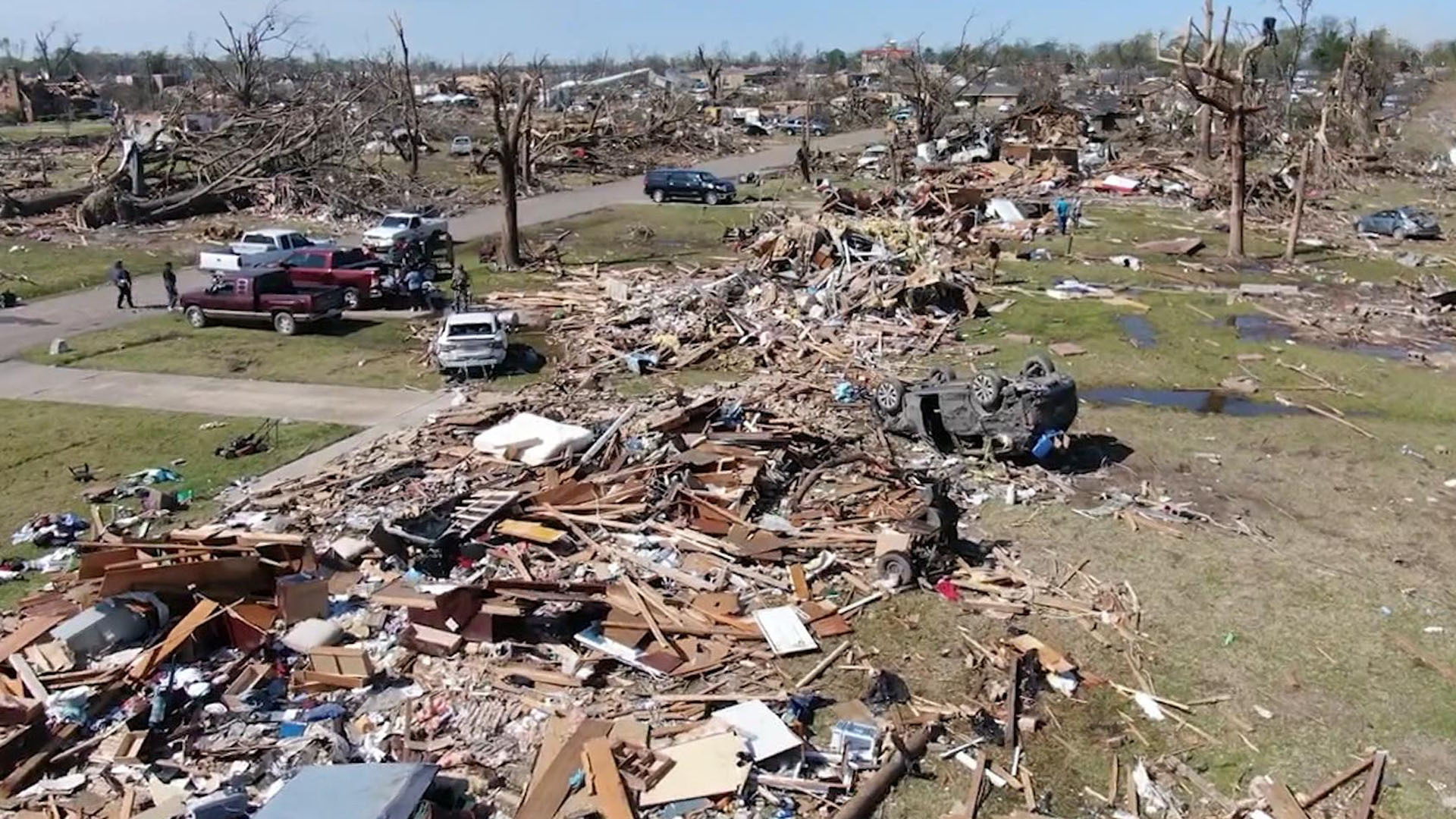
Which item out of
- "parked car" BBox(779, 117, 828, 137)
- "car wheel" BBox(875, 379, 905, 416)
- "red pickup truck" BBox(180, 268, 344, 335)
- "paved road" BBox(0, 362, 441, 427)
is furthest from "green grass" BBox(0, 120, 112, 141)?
"car wheel" BBox(875, 379, 905, 416)

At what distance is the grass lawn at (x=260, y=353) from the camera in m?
21.2

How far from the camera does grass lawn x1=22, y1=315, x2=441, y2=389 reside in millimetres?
21219

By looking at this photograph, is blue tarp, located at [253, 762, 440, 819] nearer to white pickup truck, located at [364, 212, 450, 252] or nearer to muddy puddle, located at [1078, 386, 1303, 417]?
muddy puddle, located at [1078, 386, 1303, 417]

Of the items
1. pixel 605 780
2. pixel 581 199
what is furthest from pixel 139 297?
pixel 605 780

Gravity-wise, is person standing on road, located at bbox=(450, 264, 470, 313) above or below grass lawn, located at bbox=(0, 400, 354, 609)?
above

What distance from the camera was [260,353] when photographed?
75.1ft

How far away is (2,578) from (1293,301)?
86.7ft

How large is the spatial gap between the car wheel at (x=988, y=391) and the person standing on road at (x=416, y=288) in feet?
51.7

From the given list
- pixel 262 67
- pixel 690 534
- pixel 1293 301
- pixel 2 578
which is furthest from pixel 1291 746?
pixel 262 67

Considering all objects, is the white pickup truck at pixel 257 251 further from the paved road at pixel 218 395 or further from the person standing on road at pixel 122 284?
the paved road at pixel 218 395

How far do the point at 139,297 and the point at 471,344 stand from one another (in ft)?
45.8

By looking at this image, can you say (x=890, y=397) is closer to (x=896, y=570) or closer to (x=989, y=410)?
(x=989, y=410)

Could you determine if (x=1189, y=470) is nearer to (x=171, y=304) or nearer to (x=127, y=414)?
(x=127, y=414)

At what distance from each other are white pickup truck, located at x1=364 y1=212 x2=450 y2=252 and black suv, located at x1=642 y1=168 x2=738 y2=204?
13.0 m
